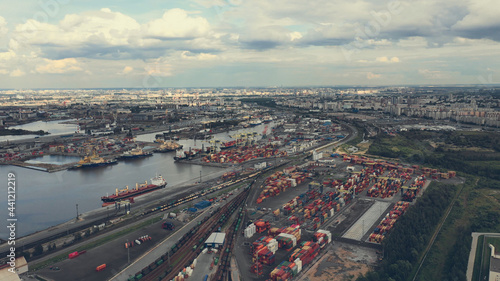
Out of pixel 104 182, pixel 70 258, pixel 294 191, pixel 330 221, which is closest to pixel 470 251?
pixel 330 221

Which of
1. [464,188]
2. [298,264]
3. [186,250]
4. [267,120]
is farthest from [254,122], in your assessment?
[298,264]

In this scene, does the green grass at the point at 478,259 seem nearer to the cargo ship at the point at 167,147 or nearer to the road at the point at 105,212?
the road at the point at 105,212

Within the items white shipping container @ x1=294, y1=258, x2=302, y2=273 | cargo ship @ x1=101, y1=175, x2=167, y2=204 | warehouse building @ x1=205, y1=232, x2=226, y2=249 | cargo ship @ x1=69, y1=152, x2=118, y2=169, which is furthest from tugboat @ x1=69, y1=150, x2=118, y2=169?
white shipping container @ x1=294, y1=258, x2=302, y2=273

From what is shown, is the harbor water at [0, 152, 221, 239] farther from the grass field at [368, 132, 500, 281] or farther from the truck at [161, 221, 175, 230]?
the grass field at [368, 132, 500, 281]

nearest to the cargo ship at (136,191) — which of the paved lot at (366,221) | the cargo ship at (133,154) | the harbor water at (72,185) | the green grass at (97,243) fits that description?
the harbor water at (72,185)

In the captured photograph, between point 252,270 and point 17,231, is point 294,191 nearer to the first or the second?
point 252,270

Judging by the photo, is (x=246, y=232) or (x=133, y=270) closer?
(x=133, y=270)
